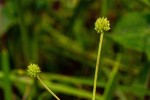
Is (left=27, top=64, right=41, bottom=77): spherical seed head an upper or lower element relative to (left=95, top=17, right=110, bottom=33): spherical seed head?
lower

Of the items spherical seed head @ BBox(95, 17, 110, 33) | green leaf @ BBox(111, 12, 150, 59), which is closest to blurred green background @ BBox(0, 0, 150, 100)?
green leaf @ BBox(111, 12, 150, 59)

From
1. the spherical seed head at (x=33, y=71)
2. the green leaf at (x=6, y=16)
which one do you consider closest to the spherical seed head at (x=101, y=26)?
the spherical seed head at (x=33, y=71)

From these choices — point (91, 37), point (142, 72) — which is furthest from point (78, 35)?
point (142, 72)

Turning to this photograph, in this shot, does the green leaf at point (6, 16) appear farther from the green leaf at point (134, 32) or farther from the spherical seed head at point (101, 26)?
the spherical seed head at point (101, 26)

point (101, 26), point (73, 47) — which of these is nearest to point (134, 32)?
point (73, 47)

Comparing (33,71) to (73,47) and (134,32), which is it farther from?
(73,47)

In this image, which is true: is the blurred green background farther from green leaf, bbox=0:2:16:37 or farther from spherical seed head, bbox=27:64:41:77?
spherical seed head, bbox=27:64:41:77

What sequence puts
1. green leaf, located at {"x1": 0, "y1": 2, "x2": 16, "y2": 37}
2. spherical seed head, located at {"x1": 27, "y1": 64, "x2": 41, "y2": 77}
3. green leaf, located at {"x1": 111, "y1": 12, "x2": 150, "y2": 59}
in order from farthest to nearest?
green leaf, located at {"x1": 0, "y1": 2, "x2": 16, "y2": 37}, green leaf, located at {"x1": 111, "y1": 12, "x2": 150, "y2": 59}, spherical seed head, located at {"x1": 27, "y1": 64, "x2": 41, "y2": 77}

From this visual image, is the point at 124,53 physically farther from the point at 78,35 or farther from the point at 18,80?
the point at 18,80
